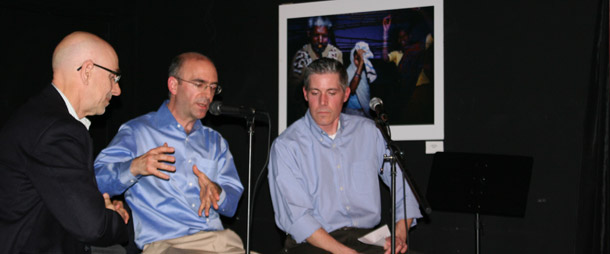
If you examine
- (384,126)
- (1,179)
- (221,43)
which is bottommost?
(1,179)

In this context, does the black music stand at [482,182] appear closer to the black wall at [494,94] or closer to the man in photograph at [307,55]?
the black wall at [494,94]

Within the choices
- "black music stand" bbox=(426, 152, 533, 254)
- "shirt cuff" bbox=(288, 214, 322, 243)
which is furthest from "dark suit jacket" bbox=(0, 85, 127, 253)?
"black music stand" bbox=(426, 152, 533, 254)

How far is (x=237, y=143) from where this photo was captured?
507cm

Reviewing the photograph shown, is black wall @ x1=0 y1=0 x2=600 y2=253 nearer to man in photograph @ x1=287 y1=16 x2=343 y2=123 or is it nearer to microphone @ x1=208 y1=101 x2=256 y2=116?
man in photograph @ x1=287 y1=16 x2=343 y2=123

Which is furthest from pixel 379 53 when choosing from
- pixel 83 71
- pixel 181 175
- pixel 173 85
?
pixel 83 71

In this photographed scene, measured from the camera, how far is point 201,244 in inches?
134

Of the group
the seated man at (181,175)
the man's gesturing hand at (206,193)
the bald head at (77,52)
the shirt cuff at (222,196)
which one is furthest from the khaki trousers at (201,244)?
the bald head at (77,52)

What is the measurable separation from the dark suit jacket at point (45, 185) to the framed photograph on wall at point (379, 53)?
2.78 metres

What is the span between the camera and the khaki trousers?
10.9 feet

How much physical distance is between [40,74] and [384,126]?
9.90 ft

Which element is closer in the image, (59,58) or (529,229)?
(59,58)

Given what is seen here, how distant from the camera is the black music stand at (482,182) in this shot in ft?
12.0

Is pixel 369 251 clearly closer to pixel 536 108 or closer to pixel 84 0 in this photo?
pixel 536 108

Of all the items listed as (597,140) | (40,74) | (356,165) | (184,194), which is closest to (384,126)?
(356,165)
